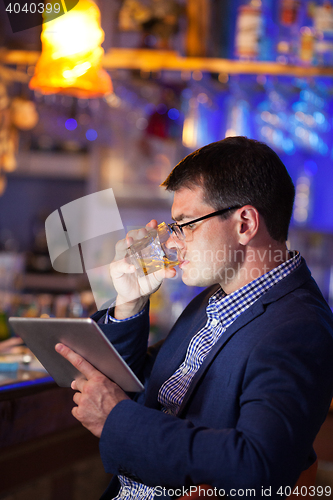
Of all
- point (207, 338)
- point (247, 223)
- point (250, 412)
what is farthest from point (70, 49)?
point (250, 412)

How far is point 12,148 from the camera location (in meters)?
2.67

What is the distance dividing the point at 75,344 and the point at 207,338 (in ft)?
1.17

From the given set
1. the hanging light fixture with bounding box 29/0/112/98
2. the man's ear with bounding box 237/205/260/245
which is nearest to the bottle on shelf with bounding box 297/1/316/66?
the hanging light fixture with bounding box 29/0/112/98

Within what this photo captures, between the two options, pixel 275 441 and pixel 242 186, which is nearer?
pixel 275 441

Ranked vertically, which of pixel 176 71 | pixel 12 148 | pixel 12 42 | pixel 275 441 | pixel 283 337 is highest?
pixel 12 42

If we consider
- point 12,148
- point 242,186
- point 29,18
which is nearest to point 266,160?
point 242,186

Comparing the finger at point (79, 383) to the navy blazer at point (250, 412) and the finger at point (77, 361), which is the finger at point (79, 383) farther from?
the navy blazer at point (250, 412)

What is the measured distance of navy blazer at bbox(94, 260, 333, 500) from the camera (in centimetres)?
82

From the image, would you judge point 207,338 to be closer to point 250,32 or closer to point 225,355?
point 225,355

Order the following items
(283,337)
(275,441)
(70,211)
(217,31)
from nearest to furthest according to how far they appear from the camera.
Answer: (275,441), (283,337), (70,211), (217,31)

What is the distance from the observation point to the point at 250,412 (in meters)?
0.85

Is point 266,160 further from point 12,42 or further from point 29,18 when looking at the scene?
point 12,42

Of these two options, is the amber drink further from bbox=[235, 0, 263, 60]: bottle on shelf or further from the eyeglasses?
bbox=[235, 0, 263, 60]: bottle on shelf

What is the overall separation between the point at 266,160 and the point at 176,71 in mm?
1516
